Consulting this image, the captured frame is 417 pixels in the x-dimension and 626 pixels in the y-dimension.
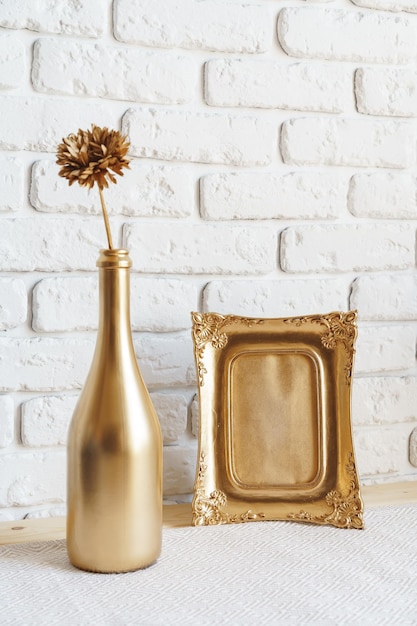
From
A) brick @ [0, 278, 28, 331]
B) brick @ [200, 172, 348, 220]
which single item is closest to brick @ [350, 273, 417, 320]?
brick @ [200, 172, 348, 220]

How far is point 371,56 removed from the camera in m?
1.12

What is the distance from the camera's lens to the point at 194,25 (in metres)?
1.03

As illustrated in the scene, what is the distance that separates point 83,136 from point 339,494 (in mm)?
537

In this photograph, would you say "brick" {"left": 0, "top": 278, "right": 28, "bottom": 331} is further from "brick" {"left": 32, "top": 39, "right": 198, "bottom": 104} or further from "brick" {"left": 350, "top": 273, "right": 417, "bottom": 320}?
"brick" {"left": 350, "top": 273, "right": 417, "bottom": 320}

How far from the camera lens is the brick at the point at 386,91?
3.68 ft

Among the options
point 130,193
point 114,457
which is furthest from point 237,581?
point 130,193

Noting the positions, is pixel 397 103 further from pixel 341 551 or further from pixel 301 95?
pixel 341 551

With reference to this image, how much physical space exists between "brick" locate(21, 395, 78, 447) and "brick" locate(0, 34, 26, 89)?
41 cm

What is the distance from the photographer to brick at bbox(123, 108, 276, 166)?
102 cm

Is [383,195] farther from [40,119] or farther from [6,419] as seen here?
[6,419]

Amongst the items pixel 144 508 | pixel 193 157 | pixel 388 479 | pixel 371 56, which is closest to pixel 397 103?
pixel 371 56

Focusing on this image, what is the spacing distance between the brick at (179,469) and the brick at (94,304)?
17 cm

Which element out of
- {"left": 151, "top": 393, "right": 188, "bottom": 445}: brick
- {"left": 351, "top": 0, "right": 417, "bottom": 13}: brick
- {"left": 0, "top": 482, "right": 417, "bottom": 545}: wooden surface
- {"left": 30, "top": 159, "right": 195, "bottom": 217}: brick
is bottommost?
{"left": 0, "top": 482, "right": 417, "bottom": 545}: wooden surface

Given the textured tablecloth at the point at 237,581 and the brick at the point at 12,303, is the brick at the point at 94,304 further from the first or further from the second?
the textured tablecloth at the point at 237,581
